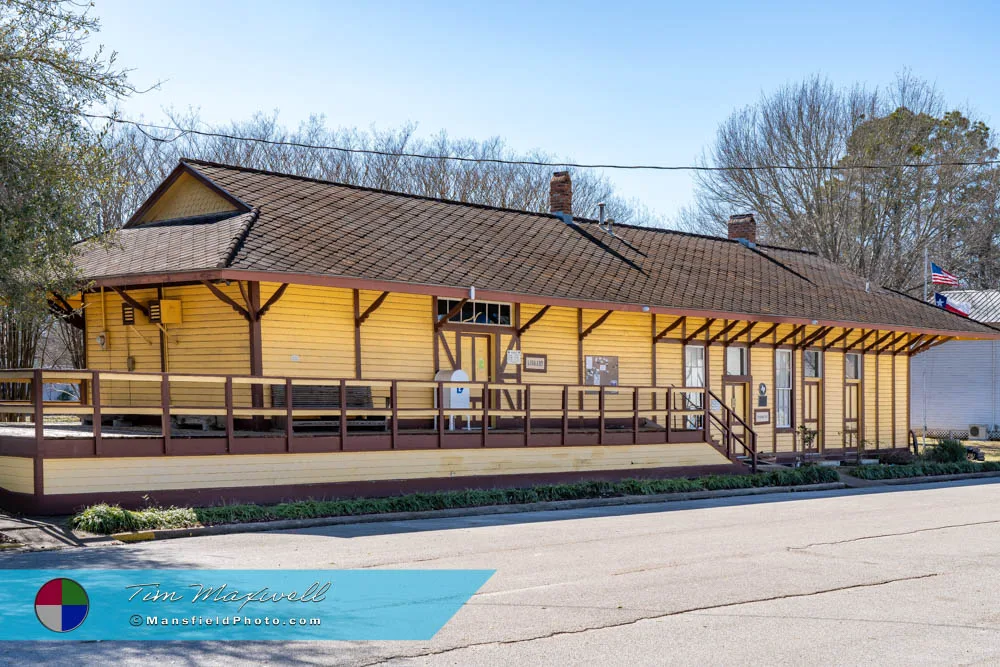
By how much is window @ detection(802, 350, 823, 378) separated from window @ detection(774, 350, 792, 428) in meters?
0.63

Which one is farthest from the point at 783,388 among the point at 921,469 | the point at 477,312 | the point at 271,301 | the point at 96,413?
the point at 96,413

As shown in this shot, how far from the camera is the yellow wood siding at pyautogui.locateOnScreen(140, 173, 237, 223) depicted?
2097cm

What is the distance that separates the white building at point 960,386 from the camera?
4328cm

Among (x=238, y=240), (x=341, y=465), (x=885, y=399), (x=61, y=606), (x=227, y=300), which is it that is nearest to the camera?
(x=61, y=606)

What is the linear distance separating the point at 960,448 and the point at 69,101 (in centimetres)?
2494

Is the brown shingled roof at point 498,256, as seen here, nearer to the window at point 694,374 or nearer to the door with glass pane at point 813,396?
the window at point 694,374

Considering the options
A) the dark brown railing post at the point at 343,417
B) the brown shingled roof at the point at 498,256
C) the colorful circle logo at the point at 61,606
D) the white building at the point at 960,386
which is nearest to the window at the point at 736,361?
the brown shingled roof at the point at 498,256

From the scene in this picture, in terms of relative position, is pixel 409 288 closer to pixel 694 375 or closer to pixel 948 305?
pixel 694 375

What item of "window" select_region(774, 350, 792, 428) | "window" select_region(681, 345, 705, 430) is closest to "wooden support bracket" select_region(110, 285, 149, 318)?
"window" select_region(681, 345, 705, 430)

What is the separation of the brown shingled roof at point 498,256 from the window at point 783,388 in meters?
1.61

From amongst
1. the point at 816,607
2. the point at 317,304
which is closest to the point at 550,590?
the point at 816,607

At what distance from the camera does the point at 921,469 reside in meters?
26.6

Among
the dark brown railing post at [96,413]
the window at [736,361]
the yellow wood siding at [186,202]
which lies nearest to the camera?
the dark brown railing post at [96,413]

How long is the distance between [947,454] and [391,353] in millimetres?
17107
